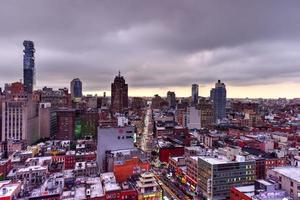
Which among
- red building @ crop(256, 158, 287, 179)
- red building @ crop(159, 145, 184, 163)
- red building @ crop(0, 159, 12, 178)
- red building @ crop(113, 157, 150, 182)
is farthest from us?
red building @ crop(159, 145, 184, 163)

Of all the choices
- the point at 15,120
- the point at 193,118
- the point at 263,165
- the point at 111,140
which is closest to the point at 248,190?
the point at 263,165

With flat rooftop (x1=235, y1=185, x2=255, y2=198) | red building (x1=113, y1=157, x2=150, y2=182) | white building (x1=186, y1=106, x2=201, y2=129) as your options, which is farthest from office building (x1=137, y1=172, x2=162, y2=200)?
white building (x1=186, y1=106, x2=201, y2=129)

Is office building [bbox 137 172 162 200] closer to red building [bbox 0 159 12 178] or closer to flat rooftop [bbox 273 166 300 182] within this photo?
flat rooftop [bbox 273 166 300 182]

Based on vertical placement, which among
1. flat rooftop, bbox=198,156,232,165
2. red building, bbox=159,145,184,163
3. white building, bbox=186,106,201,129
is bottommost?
red building, bbox=159,145,184,163

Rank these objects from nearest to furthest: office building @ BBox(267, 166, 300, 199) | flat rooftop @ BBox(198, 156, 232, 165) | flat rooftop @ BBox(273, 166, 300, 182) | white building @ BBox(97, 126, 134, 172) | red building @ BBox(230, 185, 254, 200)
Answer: office building @ BBox(267, 166, 300, 199) < red building @ BBox(230, 185, 254, 200) < flat rooftop @ BBox(273, 166, 300, 182) < flat rooftop @ BBox(198, 156, 232, 165) < white building @ BBox(97, 126, 134, 172)

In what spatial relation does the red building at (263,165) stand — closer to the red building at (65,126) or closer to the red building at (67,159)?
the red building at (67,159)

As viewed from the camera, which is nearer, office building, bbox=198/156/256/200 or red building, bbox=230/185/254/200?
red building, bbox=230/185/254/200

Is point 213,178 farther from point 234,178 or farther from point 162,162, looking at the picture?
point 162,162
